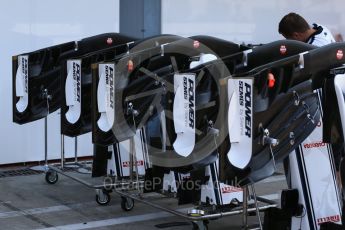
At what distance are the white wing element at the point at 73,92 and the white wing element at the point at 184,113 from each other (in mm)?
1494

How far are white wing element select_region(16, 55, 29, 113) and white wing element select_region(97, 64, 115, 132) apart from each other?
146 cm

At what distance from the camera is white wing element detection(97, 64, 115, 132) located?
5688 mm

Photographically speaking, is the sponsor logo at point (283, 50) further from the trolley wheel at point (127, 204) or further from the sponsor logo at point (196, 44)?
the trolley wheel at point (127, 204)

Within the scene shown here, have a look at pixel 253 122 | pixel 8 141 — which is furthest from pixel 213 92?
pixel 8 141

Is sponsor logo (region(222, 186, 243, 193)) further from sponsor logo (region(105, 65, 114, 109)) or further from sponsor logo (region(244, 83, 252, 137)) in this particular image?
sponsor logo (region(244, 83, 252, 137))

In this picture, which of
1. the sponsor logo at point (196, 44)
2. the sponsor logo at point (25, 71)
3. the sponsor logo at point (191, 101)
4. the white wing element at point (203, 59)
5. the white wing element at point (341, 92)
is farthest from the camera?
the sponsor logo at point (25, 71)

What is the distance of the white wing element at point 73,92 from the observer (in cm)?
623

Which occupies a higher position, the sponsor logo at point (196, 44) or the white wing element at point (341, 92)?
the sponsor logo at point (196, 44)

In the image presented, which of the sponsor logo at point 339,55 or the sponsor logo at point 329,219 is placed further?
the sponsor logo at point 329,219

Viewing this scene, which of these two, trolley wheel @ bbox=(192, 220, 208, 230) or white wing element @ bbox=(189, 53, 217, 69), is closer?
trolley wheel @ bbox=(192, 220, 208, 230)

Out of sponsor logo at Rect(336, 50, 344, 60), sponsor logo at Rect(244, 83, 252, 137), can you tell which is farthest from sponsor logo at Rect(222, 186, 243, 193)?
sponsor logo at Rect(336, 50, 344, 60)

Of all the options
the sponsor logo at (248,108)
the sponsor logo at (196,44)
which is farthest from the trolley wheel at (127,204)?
the sponsor logo at (248,108)

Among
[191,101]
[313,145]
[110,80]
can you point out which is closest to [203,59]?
[191,101]

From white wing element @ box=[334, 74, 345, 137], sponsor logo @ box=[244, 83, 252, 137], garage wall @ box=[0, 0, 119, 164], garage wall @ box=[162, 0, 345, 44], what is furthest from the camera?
garage wall @ box=[162, 0, 345, 44]
